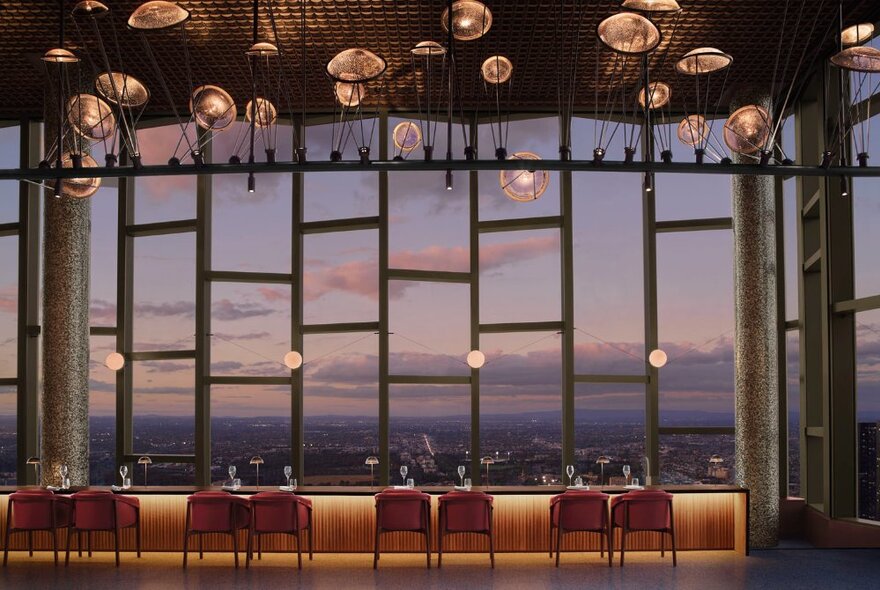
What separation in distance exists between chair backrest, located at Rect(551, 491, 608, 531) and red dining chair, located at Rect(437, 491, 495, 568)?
0.75m

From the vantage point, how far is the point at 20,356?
11875 mm

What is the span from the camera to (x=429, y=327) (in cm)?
1201

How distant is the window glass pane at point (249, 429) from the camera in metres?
12.0

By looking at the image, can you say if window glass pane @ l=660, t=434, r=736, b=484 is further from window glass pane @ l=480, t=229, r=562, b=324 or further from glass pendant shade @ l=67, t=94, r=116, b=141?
glass pendant shade @ l=67, t=94, r=116, b=141

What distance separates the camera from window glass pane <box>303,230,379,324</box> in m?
12.0

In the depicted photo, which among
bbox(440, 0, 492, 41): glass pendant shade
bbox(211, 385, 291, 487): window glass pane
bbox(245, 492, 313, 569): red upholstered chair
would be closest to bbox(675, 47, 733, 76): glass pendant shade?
bbox(440, 0, 492, 41): glass pendant shade

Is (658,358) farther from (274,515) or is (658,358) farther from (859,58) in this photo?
(859,58)

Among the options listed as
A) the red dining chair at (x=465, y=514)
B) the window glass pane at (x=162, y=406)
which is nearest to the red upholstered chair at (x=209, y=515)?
the red dining chair at (x=465, y=514)

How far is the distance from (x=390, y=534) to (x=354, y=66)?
514cm

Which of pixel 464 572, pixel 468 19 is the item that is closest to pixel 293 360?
pixel 464 572

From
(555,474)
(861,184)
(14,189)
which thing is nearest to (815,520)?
(555,474)

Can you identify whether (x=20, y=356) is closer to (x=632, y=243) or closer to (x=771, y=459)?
(x=632, y=243)

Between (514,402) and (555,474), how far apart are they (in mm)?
1076

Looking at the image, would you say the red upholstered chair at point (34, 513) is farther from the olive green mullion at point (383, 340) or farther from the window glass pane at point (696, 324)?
the window glass pane at point (696, 324)
